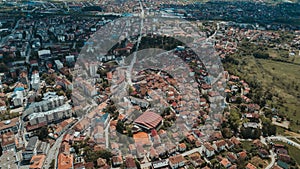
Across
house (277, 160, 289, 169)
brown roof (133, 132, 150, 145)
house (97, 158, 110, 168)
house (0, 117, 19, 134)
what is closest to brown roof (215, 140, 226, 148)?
house (277, 160, 289, 169)

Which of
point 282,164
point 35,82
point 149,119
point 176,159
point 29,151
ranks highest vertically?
point 35,82

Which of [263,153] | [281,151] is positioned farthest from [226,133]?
[281,151]

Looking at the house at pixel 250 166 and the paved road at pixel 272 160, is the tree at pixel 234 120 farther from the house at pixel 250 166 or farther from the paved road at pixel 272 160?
Answer: the house at pixel 250 166

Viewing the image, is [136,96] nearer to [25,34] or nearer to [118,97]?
[118,97]

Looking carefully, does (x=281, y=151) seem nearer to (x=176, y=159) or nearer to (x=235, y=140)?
(x=235, y=140)

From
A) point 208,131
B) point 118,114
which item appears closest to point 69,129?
point 118,114

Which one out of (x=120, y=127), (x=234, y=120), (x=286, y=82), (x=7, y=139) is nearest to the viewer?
(x=7, y=139)

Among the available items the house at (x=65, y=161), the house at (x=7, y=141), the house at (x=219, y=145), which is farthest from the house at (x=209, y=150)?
the house at (x=7, y=141)
